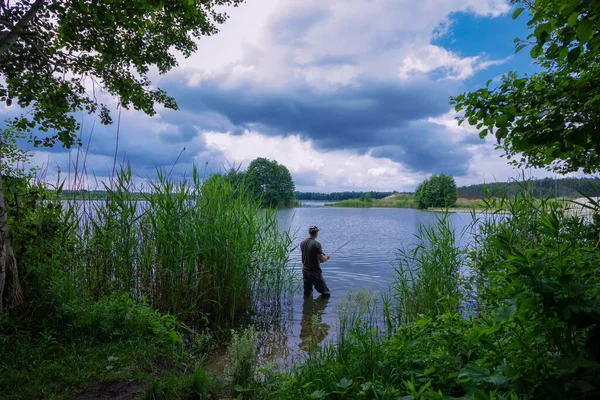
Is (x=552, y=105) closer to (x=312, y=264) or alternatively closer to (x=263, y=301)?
(x=263, y=301)

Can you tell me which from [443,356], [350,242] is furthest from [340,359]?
[350,242]

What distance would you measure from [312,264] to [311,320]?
235 cm

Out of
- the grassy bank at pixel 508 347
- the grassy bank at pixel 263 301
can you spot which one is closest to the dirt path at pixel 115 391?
the grassy bank at pixel 263 301

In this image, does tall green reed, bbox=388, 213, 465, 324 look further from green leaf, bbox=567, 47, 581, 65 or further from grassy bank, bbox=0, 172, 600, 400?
green leaf, bbox=567, 47, 581, 65

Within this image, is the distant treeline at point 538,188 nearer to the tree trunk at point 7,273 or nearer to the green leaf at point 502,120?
the green leaf at point 502,120

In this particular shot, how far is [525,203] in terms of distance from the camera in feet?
21.1

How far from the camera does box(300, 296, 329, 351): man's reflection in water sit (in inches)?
253

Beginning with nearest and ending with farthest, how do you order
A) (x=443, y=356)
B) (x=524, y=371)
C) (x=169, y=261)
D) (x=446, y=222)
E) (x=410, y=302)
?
(x=524, y=371) → (x=443, y=356) → (x=169, y=261) → (x=410, y=302) → (x=446, y=222)

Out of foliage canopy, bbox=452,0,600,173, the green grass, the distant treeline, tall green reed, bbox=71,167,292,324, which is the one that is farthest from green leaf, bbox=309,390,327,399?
the distant treeline

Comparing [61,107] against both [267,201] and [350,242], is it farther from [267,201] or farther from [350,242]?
[350,242]

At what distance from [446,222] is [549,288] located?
5.67m

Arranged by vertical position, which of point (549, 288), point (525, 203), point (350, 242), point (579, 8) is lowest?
point (350, 242)

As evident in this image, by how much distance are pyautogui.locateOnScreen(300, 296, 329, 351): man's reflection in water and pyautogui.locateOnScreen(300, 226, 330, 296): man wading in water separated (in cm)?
27

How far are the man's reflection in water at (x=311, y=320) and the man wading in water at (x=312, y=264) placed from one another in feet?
0.88
